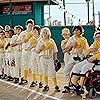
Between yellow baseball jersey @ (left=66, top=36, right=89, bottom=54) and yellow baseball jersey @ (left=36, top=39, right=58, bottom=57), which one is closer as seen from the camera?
yellow baseball jersey @ (left=66, top=36, right=89, bottom=54)

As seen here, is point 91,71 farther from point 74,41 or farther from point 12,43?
point 12,43

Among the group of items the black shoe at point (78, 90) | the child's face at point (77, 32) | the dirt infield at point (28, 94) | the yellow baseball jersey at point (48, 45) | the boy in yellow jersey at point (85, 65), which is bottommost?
the dirt infield at point (28, 94)

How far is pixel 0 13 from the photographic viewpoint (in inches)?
1158

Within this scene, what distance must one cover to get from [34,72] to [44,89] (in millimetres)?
1171

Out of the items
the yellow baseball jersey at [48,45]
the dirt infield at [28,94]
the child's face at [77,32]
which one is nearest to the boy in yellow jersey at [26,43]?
the dirt infield at [28,94]

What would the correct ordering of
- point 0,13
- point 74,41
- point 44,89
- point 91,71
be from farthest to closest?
point 0,13, point 44,89, point 74,41, point 91,71

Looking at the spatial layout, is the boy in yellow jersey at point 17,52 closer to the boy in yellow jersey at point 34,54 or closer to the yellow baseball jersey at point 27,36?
the yellow baseball jersey at point 27,36

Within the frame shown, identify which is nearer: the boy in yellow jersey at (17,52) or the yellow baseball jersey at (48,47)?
the yellow baseball jersey at (48,47)

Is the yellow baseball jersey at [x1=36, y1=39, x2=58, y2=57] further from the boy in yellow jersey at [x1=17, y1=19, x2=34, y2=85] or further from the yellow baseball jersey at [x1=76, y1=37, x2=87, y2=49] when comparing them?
the boy in yellow jersey at [x1=17, y1=19, x2=34, y2=85]

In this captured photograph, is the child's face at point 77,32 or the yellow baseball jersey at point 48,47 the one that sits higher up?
the child's face at point 77,32

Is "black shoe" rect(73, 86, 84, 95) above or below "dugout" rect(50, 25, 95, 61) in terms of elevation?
below

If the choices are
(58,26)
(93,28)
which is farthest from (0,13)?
(93,28)

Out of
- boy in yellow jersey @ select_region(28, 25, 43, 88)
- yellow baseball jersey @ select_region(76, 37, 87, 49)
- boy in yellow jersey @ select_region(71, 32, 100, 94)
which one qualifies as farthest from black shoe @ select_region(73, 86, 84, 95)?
boy in yellow jersey @ select_region(28, 25, 43, 88)

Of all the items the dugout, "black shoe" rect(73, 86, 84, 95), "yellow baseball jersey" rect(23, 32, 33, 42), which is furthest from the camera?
the dugout
